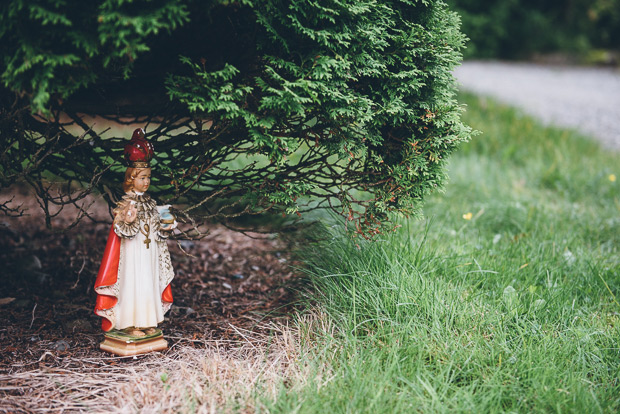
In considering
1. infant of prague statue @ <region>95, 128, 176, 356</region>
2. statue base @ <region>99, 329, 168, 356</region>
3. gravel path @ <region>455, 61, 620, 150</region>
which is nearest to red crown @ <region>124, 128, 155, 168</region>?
infant of prague statue @ <region>95, 128, 176, 356</region>

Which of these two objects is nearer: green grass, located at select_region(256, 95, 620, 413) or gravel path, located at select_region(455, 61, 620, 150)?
green grass, located at select_region(256, 95, 620, 413)

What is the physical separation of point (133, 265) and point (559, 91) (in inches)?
521

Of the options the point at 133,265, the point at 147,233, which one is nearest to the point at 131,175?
the point at 147,233

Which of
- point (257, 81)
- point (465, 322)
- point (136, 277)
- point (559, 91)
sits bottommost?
point (465, 322)

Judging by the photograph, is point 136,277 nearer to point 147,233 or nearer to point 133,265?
point 133,265

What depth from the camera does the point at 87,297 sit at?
346 centimetres

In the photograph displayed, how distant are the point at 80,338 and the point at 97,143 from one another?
121 cm

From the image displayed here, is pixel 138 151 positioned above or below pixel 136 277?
above

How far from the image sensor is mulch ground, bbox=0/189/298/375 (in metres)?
2.94

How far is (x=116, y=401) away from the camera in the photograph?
92.8 inches

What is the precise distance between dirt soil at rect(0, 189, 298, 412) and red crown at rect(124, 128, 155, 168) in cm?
50

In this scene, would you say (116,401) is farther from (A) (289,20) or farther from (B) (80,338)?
(A) (289,20)

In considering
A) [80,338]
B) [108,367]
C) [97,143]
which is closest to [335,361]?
[108,367]

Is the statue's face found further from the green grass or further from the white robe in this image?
the green grass
